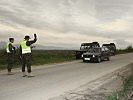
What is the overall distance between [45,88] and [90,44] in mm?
25697

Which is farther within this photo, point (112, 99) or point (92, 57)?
point (92, 57)

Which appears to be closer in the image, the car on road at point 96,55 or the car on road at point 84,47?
the car on road at point 96,55

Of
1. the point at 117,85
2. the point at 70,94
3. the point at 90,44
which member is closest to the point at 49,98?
the point at 70,94

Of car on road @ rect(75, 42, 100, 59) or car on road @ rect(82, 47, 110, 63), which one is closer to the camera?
car on road @ rect(82, 47, 110, 63)

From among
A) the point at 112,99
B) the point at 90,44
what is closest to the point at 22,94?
the point at 112,99

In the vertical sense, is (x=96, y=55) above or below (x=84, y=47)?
below

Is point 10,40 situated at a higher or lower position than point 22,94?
higher

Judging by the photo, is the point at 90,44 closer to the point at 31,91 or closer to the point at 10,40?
the point at 10,40

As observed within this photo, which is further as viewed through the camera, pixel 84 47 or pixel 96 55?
pixel 84 47

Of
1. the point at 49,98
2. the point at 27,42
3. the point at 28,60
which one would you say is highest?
the point at 27,42

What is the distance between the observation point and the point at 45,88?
11375 mm

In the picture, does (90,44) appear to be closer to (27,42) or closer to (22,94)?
(27,42)

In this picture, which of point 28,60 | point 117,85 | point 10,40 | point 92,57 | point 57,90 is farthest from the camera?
point 92,57

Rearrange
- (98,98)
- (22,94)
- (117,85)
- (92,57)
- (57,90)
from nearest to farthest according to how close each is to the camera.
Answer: (98,98) → (22,94) → (57,90) → (117,85) → (92,57)
